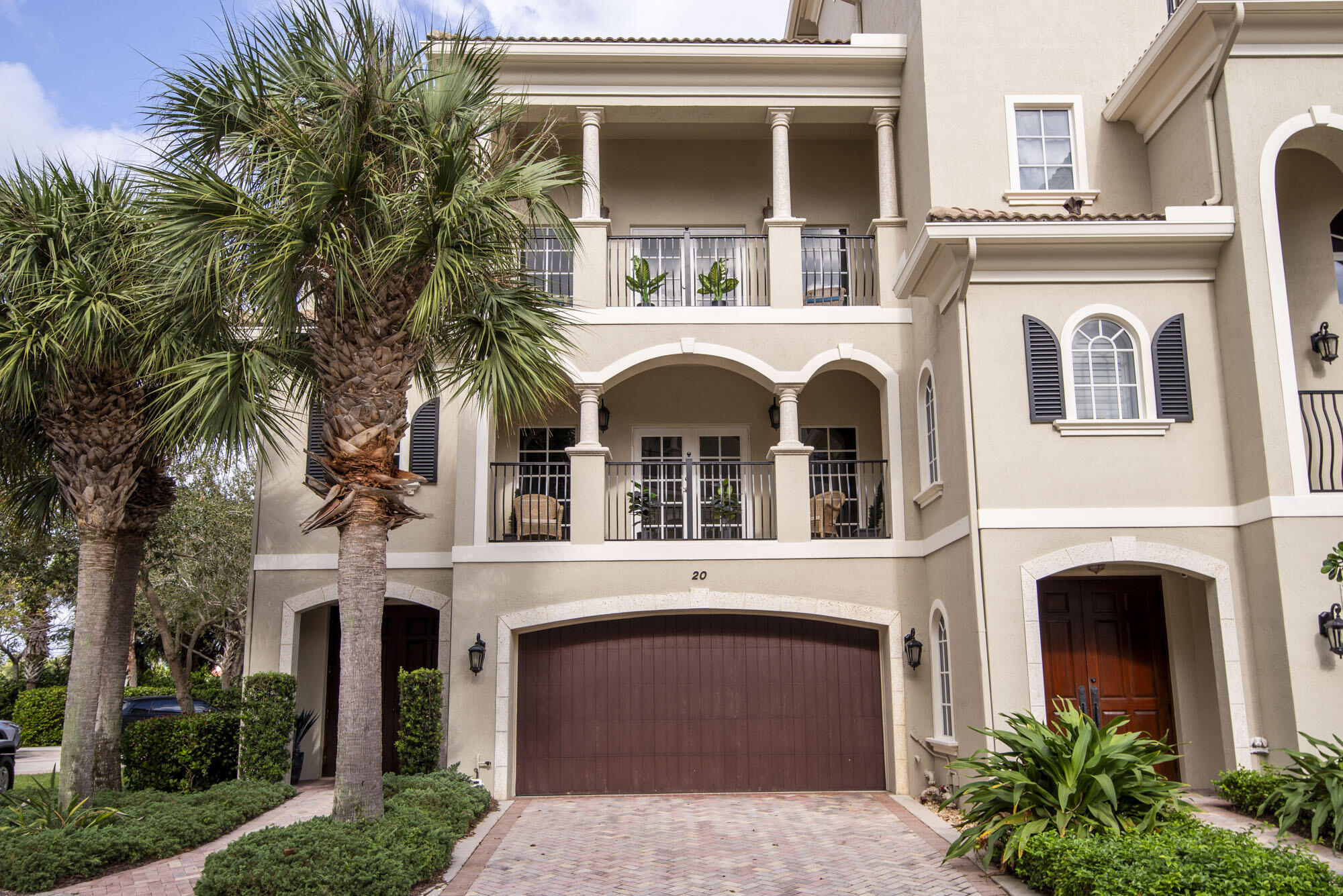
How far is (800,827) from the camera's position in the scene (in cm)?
1122

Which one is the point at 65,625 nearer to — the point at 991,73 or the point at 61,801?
the point at 61,801

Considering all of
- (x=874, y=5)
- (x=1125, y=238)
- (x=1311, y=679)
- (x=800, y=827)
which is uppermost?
(x=874, y=5)

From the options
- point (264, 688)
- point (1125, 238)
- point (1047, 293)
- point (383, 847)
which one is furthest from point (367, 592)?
point (1125, 238)

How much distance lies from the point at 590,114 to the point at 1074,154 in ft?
21.4

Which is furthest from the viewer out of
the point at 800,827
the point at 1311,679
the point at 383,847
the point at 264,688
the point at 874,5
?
the point at 874,5

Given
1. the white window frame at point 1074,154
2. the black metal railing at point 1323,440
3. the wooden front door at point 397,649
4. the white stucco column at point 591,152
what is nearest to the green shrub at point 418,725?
the wooden front door at point 397,649

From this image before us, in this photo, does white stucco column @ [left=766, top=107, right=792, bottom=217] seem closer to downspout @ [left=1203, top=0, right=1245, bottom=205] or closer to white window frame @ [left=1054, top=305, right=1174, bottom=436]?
white window frame @ [left=1054, top=305, right=1174, bottom=436]

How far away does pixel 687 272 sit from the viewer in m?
15.0

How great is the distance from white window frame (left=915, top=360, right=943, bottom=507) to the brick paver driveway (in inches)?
147

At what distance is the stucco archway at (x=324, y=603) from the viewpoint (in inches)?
567

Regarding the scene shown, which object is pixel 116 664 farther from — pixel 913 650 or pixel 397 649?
pixel 913 650

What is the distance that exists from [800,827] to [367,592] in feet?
17.2

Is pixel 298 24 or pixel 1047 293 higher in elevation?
pixel 298 24

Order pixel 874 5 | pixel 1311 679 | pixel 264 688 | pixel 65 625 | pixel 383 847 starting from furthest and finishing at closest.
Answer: pixel 65 625, pixel 874 5, pixel 264 688, pixel 1311 679, pixel 383 847
